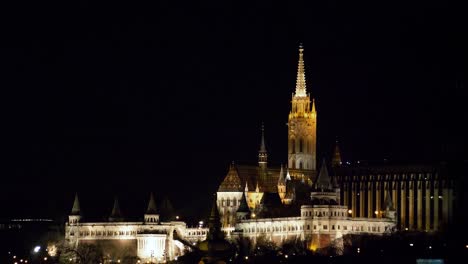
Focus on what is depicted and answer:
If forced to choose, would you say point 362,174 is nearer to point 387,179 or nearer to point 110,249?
point 387,179

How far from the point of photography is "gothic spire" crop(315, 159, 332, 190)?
592 feet

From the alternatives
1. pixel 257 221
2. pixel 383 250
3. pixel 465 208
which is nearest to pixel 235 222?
pixel 257 221

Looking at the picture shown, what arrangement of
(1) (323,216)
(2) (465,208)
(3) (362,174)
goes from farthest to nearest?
(3) (362,174) < (1) (323,216) < (2) (465,208)

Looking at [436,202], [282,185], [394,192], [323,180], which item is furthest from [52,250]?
[436,202]

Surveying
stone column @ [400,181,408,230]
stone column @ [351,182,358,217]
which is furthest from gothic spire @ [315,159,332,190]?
Result: stone column @ [351,182,358,217]

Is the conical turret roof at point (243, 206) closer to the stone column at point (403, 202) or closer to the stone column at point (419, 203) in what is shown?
the stone column at point (403, 202)

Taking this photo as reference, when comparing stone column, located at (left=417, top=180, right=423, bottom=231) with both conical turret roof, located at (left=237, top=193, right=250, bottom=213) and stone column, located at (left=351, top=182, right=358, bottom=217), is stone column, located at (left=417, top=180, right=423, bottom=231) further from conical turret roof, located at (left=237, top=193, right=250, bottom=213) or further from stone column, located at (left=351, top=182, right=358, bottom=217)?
conical turret roof, located at (left=237, top=193, right=250, bottom=213)

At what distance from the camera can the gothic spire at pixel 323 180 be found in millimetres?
180375

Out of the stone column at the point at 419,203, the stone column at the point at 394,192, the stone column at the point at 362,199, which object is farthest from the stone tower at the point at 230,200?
the stone column at the point at 419,203

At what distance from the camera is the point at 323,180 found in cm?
18162

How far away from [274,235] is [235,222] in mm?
10628

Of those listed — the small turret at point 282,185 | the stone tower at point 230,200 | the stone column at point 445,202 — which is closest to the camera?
the stone column at point 445,202

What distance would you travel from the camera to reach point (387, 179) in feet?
620

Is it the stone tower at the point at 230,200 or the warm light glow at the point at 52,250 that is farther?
the stone tower at the point at 230,200
